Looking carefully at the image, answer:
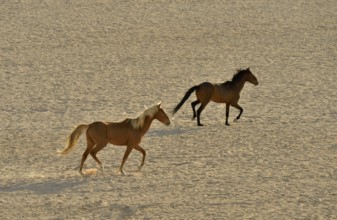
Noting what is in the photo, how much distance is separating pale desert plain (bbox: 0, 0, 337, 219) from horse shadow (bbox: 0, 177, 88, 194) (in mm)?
15

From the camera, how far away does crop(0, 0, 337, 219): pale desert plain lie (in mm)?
11984

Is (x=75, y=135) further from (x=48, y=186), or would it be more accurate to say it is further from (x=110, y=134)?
(x=48, y=186)

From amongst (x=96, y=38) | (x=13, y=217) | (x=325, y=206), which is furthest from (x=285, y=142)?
(x=96, y=38)

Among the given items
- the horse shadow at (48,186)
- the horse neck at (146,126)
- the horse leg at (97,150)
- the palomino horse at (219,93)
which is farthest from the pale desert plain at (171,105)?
the horse neck at (146,126)

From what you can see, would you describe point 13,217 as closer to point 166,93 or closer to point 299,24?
point 166,93

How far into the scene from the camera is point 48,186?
41.0 ft

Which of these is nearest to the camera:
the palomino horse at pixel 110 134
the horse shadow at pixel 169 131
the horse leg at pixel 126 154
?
the palomino horse at pixel 110 134

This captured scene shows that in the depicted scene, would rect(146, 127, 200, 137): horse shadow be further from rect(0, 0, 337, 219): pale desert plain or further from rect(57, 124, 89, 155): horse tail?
rect(57, 124, 89, 155): horse tail

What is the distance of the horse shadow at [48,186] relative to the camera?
12.3m

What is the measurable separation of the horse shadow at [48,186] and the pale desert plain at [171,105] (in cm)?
1

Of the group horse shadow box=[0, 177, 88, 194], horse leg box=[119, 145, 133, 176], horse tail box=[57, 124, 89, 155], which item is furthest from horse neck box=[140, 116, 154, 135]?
horse shadow box=[0, 177, 88, 194]

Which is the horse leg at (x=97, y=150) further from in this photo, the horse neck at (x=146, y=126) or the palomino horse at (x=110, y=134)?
the horse neck at (x=146, y=126)

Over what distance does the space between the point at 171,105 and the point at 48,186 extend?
5666 millimetres

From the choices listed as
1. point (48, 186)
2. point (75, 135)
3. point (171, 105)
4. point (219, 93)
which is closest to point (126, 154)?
point (75, 135)
